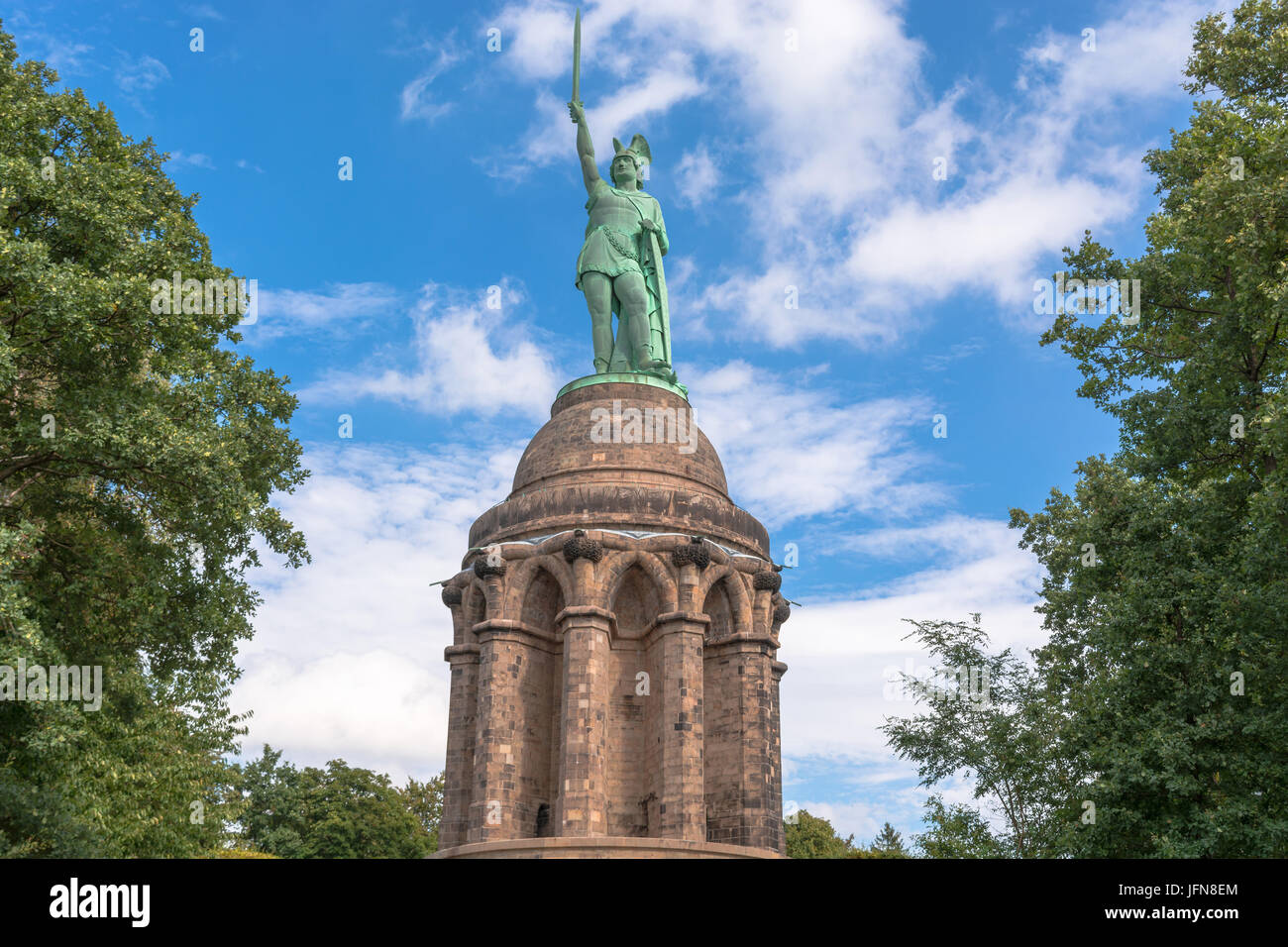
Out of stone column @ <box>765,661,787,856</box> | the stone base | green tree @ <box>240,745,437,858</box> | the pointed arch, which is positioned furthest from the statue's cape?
green tree @ <box>240,745,437,858</box>

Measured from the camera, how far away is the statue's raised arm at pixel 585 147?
31172 millimetres

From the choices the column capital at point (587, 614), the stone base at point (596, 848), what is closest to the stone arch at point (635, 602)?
the column capital at point (587, 614)

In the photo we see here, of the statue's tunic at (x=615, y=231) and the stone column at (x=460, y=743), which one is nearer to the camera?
the stone column at (x=460, y=743)

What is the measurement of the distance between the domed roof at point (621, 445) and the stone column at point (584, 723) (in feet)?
13.1

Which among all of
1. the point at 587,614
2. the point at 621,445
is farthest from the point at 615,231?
the point at 587,614

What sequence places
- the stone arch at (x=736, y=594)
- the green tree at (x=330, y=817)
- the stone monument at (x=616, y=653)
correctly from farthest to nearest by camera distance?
the green tree at (x=330, y=817) < the stone arch at (x=736, y=594) < the stone monument at (x=616, y=653)

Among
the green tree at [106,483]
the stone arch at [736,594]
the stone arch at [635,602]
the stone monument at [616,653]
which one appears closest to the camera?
the green tree at [106,483]

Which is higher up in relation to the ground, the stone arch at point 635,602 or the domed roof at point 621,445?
the domed roof at point 621,445

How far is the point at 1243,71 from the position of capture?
2120cm

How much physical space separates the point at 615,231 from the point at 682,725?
13.7 metres

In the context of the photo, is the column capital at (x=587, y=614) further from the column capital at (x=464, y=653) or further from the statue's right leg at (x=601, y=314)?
the statue's right leg at (x=601, y=314)
